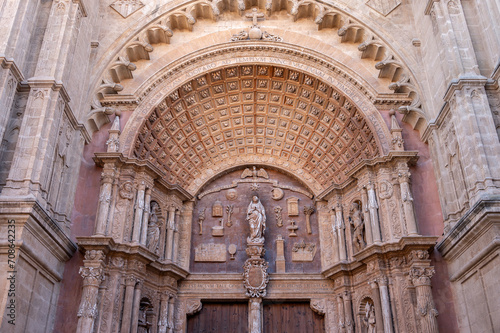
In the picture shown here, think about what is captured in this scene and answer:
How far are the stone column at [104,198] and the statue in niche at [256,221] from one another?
399 centimetres

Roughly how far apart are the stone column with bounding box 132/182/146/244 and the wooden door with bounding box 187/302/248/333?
280cm

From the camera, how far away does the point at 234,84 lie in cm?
1428

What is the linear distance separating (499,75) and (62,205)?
10.0m

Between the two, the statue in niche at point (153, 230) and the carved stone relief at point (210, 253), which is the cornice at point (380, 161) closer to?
the carved stone relief at point (210, 253)

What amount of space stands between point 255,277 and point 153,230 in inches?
116

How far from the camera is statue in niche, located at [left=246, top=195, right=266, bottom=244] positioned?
13.6 meters

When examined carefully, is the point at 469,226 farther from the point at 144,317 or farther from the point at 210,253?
the point at 144,317

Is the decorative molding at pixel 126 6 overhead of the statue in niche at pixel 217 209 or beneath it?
overhead

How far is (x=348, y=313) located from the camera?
12.3 meters

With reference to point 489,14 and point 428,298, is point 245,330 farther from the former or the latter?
point 489,14

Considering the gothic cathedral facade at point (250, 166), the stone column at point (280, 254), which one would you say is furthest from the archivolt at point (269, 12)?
the stone column at point (280, 254)

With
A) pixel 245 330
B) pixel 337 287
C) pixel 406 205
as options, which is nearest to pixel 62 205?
pixel 245 330

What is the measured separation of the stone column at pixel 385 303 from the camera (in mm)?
10848

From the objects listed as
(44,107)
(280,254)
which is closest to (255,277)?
(280,254)
